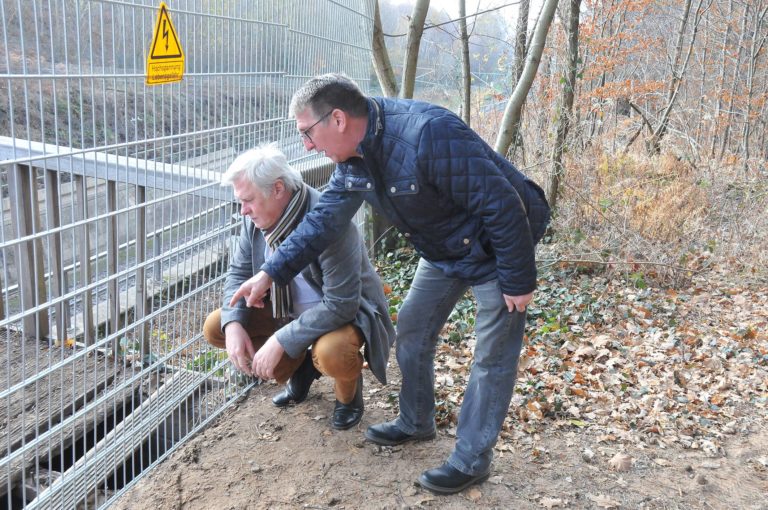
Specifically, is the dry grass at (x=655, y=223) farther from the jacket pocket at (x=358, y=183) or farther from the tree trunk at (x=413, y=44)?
the jacket pocket at (x=358, y=183)

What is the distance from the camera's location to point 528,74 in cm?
636

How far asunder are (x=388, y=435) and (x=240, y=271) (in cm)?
116

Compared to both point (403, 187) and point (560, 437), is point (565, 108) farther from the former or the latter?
point (403, 187)

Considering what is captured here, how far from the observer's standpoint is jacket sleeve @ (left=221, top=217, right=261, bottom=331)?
3434 mm

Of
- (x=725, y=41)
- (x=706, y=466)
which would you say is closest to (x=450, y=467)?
(x=706, y=466)

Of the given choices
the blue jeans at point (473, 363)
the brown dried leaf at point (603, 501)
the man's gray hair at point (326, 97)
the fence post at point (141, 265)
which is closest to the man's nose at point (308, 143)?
the man's gray hair at point (326, 97)

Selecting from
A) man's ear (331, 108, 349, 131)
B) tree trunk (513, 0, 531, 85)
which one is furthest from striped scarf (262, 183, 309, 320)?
tree trunk (513, 0, 531, 85)

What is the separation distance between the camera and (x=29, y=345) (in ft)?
11.7

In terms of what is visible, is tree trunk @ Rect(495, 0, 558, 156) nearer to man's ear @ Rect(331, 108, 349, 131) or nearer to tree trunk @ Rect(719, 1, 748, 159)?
man's ear @ Rect(331, 108, 349, 131)

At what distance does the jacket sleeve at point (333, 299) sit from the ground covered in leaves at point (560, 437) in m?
0.65

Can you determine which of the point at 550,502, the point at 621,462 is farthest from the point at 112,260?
Result: the point at 621,462

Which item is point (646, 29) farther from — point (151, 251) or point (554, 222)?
point (151, 251)

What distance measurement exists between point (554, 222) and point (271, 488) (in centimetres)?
510

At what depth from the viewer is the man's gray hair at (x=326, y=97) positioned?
2654 millimetres
